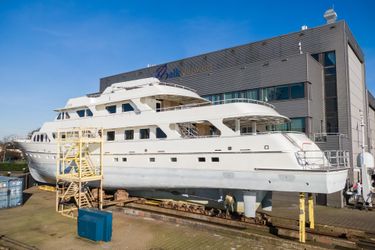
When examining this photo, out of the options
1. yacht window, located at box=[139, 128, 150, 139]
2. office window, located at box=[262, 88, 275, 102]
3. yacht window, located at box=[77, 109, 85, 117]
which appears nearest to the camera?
yacht window, located at box=[139, 128, 150, 139]

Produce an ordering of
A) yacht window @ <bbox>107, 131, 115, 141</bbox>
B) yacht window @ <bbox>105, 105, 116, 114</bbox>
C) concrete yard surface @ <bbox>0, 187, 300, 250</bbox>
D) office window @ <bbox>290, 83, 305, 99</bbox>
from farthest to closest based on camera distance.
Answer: office window @ <bbox>290, 83, 305, 99</bbox> < yacht window @ <bbox>105, 105, 116, 114</bbox> < yacht window @ <bbox>107, 131, 115, 141</bbox> < concrete yard surface @ <bbox>0, 187, 300, 250</bbox>

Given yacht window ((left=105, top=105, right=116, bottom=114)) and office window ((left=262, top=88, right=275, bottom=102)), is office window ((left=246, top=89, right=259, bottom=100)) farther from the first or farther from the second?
yacht window ((left=105, top=105, right=116, bottom=114))

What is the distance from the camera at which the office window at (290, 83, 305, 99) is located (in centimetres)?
1823

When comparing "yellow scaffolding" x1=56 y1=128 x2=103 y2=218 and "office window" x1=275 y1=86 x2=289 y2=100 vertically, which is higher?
"office window" x1=275 y1=86 x2=289 y2=100

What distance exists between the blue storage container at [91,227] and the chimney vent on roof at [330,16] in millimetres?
21237

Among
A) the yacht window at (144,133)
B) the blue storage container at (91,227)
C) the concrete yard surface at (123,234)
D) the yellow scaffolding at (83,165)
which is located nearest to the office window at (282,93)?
the yacht window at (144,133)

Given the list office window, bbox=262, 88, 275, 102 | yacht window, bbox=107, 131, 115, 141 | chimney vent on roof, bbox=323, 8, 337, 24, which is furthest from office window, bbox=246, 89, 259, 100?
yacht window, bbox=107, 131, 115, 141

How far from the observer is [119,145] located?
1487cm

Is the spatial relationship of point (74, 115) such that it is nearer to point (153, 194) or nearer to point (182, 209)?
point (153, 194)

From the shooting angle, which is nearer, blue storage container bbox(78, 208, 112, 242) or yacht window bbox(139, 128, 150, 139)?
blue storage container bbox(78, 208, 112, 242)

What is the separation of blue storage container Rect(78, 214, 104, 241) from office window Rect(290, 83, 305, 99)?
14651 mm

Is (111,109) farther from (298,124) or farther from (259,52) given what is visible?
(259,52)

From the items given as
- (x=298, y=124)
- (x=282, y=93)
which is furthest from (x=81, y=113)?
(x=298, y=124)

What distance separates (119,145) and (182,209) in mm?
4895
